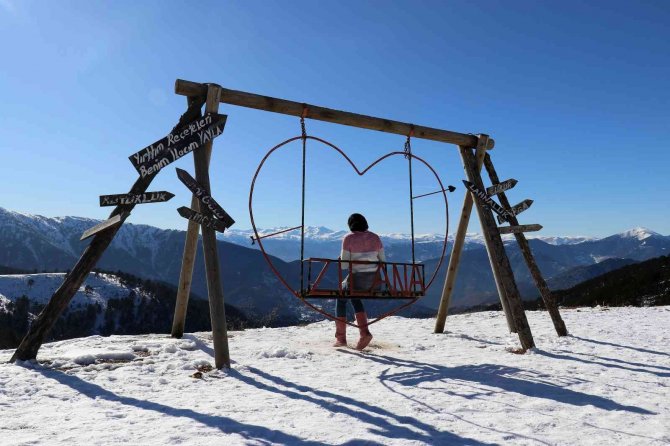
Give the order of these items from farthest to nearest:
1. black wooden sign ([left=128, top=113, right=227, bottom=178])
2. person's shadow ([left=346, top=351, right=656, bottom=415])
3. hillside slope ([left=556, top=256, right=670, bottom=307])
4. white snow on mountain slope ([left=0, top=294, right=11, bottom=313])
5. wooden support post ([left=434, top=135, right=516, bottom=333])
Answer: white snow on mountain slope ([left=0, top=294, right=11, bottom=313])
hillside slope ([left=556, top=256, right=670, bottom=307])
wooden support post ([left=434, top=135, right=516, bottom=333])
black wooden sign ([left=128, top=113, right=227, bottom=178])
person's shadow ([left=346, top=351, right=656, bottom=415])

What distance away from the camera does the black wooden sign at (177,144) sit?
658 cm

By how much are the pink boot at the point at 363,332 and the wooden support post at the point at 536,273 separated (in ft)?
11.7

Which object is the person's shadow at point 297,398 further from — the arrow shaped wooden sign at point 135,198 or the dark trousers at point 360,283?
the dark trousers at point 360,283

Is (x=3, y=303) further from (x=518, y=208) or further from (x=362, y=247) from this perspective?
(x=518, y=208)

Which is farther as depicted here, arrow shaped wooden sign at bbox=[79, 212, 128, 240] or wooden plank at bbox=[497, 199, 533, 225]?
wooden plank at bbox=[497, 199, 533, 225]

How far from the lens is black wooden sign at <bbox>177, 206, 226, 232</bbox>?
6.62 meters

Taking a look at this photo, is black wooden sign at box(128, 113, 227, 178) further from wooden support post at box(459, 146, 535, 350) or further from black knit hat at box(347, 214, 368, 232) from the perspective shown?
wooden support post at box(459, 146, 535, 350)

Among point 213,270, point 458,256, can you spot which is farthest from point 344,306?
point 458,256

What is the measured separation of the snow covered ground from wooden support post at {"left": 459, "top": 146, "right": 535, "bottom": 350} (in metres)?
0.49

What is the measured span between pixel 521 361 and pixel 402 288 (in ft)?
6.71

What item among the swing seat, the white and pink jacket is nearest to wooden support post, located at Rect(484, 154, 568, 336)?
the swing seat

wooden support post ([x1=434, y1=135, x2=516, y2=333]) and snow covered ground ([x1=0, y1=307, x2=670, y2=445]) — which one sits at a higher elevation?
wooden support post ([x1=434, y1=135, x2=516, y2=333])

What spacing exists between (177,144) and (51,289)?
171142mm

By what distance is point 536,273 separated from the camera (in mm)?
9758
